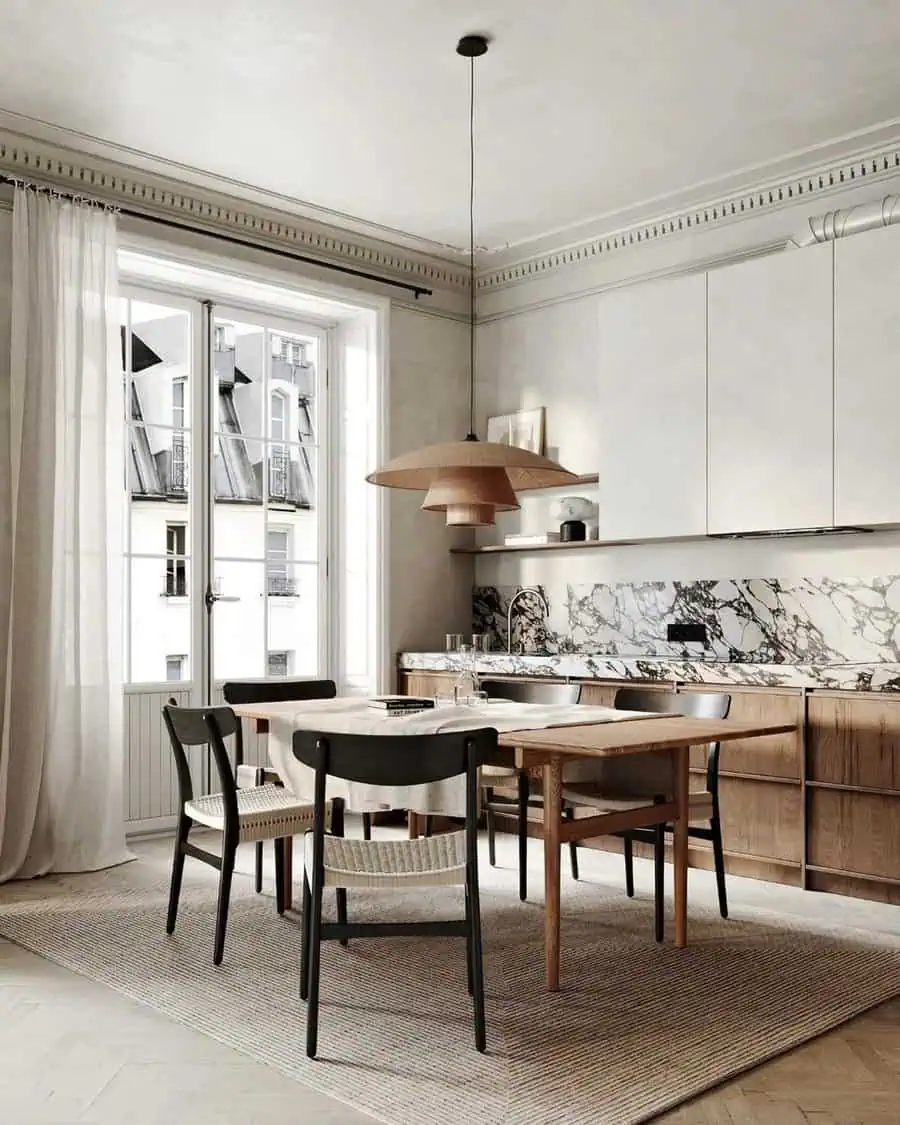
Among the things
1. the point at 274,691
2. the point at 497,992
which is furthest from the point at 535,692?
the point at 497,992

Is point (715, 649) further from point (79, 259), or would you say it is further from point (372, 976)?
point (79, 259)

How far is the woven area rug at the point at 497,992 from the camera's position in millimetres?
2684

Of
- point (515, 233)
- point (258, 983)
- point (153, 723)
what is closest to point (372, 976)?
point (258, 983)

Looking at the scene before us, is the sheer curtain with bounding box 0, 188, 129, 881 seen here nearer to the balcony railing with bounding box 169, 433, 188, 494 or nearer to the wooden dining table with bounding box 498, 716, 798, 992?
the balcony railing with bounding box 169, 433, 188, 494

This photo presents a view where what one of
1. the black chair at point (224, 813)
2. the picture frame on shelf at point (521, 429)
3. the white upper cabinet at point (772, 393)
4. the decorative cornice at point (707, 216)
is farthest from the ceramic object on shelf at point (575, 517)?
the black chair at point (224, 813)

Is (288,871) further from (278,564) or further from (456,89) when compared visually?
(456,89)

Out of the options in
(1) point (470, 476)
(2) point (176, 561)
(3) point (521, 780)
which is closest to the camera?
(1) point (470, 476)

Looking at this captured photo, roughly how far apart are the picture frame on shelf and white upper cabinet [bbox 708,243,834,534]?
1346 millimetres

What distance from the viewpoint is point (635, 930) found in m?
3.95

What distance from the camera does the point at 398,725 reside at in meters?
3.64

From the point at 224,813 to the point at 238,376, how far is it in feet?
9.86

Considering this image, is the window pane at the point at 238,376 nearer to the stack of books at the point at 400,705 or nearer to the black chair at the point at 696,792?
the stack of books at the point at 400,705

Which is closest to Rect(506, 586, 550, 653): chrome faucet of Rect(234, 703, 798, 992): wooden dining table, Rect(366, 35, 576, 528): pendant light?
Rect(366, 35, 576, 528): pendant light

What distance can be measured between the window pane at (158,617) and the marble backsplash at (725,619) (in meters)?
1.78
